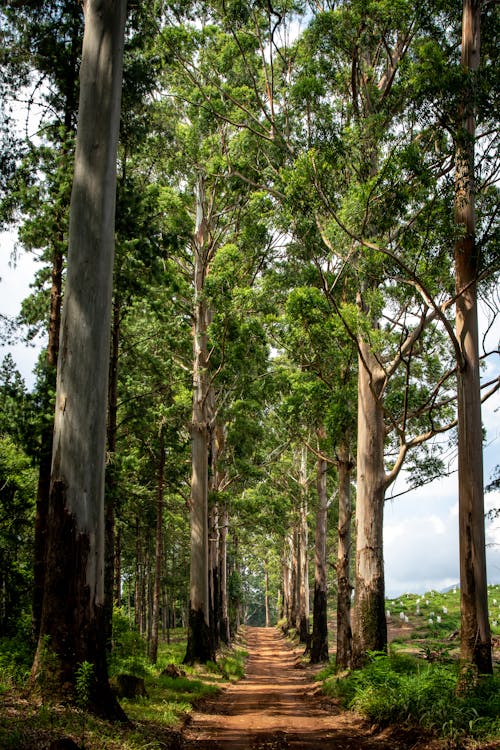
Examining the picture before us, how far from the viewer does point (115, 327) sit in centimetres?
1596

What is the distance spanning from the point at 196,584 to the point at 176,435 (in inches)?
205

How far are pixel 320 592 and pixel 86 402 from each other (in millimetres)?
18963

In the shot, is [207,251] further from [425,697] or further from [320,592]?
[425,697]

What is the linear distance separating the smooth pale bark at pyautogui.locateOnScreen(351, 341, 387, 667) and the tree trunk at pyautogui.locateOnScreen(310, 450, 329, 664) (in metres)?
9.51

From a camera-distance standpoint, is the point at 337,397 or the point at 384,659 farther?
the point at 337,397

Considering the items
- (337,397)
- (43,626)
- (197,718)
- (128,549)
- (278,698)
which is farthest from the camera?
(128,549)

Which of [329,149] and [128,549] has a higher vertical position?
[329,149]

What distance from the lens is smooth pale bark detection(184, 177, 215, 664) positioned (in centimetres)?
1877

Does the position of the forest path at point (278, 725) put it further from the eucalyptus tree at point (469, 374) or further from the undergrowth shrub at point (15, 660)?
the undergrowth shrub at point (15, 660)

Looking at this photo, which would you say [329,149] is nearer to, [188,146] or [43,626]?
[188,146]

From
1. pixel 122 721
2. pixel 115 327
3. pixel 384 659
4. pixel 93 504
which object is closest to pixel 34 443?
pixel 115 327

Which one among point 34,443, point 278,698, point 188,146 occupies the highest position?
point 188,146

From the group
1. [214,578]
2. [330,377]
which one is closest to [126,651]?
[330,377]

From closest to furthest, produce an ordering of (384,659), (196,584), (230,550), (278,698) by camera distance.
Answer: (384,659) → (278,698) → (196,584) → (230,550)
